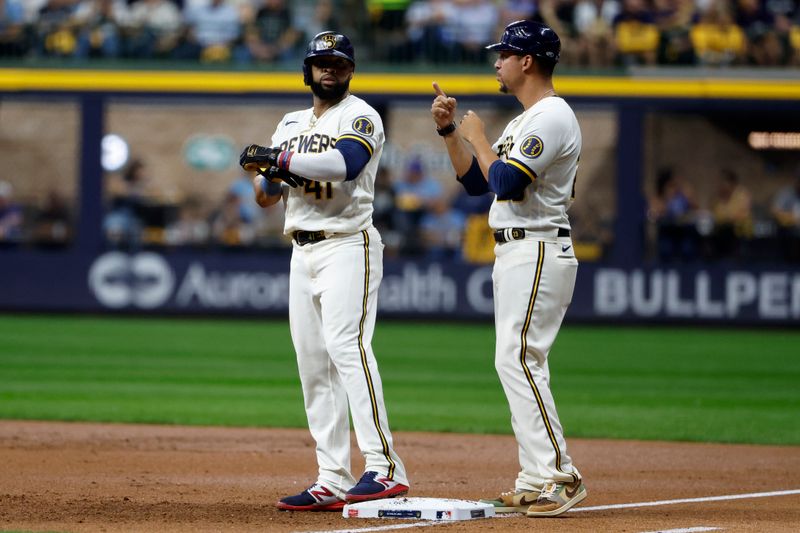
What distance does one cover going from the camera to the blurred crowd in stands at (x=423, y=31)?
782 inches

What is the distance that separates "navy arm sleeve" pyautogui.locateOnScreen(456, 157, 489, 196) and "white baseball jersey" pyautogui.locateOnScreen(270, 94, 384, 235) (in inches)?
16.3

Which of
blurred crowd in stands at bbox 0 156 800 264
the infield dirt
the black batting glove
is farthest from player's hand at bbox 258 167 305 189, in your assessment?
blurred crowd in stands at bbox 0 156 800 264

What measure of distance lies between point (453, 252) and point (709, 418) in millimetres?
9885

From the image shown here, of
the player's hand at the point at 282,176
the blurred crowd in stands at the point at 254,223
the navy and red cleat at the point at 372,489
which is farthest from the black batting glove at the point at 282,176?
the blurred crowd in stands at the point at 254,223

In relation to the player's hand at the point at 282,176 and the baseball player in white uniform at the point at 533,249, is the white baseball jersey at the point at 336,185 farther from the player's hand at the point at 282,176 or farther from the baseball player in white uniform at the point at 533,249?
the baseball player in white uniform at the point at 533,249

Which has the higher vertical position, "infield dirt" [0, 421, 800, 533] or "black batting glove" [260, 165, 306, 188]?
"black batting glove" [260, 165, 306, 188]

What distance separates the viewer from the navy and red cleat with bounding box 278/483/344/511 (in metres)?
5.65

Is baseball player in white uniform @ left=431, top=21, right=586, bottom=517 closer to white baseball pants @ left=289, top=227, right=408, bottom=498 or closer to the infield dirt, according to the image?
the infield dirt

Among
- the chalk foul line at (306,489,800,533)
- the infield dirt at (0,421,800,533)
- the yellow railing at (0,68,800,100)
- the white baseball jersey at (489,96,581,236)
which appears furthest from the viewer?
the yellow railing at (0,68,800,100)

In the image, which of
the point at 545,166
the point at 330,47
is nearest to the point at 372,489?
the point at 545,166

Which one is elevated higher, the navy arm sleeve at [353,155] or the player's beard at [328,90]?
the player's beard at [328,90]

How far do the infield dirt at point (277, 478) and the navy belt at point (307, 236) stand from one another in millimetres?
1191

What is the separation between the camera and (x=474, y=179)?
590 cm

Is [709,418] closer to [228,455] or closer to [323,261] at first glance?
[228,455]
